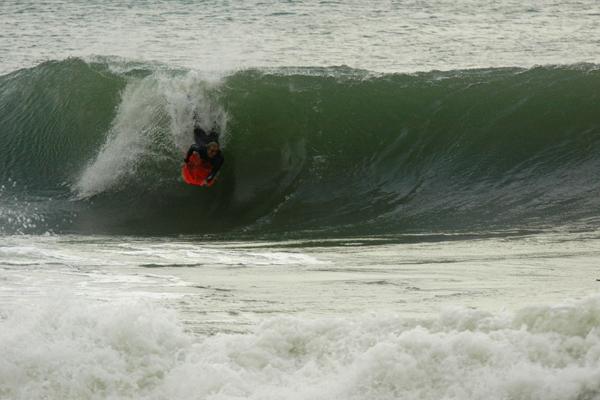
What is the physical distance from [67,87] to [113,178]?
379 cm

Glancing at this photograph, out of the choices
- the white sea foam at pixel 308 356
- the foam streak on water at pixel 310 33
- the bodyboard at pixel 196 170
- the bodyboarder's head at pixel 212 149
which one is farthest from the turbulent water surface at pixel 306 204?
the bodyboarder's head at pixel 212 149

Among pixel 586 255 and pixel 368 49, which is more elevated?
pixel 368 49

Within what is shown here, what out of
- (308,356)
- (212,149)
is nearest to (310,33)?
(212,149)

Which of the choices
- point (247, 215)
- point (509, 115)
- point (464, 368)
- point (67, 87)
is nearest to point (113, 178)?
point (247, 215)

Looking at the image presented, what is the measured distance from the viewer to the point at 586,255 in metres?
9.99

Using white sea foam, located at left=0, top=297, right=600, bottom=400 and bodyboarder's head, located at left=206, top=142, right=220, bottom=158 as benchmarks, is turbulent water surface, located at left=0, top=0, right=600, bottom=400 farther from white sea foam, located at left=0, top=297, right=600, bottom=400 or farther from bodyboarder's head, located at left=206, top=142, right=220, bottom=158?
bodyboarder's head, located at left=206, top=142, right=220, bottom=158

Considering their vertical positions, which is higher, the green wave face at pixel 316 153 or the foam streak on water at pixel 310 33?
the foam streak on water at pixel 310 33

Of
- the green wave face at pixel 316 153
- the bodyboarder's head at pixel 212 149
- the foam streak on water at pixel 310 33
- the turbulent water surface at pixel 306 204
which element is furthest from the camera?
the foam streak on water at pixel 310 33

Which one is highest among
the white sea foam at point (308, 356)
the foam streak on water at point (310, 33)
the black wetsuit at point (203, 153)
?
the foam streak on water at point (310, 33)

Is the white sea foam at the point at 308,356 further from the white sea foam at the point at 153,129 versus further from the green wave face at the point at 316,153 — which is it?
the white sea foam at the point at 153,129

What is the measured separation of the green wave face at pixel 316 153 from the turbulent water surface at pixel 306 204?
0.14ft

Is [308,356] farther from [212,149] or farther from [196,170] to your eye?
[196,170]

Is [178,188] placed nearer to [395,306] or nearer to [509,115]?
[509,115]

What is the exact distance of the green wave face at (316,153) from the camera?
13773 mm
